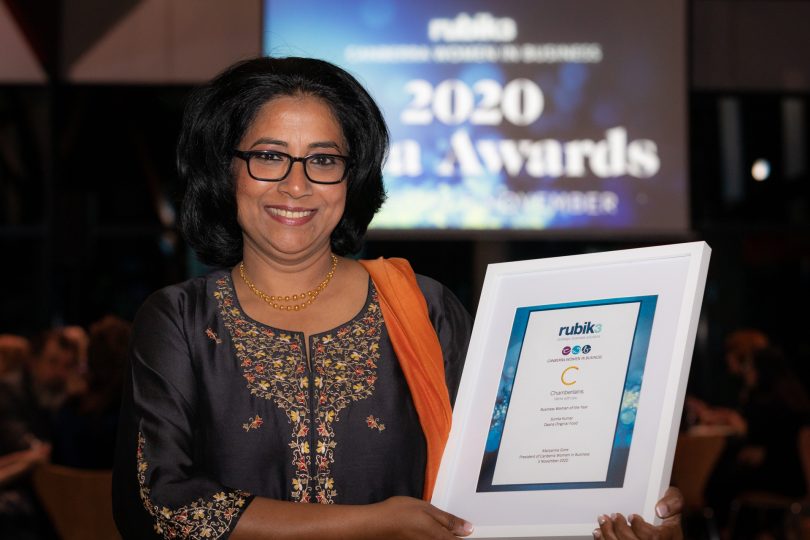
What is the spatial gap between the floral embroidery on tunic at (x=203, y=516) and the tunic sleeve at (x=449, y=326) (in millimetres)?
432

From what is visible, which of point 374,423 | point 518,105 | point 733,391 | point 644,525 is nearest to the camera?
point 644,525

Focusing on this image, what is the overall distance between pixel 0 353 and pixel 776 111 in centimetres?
505

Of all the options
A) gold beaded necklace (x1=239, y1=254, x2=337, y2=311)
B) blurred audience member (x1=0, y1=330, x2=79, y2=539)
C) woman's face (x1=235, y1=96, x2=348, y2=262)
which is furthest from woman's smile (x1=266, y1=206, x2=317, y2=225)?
blurred audience member (x1=0, y1=330, x2=79, y2=539)

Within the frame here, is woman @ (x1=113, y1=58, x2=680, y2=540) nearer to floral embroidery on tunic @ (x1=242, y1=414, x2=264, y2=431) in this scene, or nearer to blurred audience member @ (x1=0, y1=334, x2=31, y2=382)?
floral embroidery on tunic @ (x1=242, y1=414, x2=264, y2=431)

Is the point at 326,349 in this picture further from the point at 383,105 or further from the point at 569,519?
the point at 383,105

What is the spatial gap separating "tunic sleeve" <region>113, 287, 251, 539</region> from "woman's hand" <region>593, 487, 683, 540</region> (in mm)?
536

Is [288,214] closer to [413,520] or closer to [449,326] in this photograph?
[449,326]

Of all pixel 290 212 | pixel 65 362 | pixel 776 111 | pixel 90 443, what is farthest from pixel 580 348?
pixel 776 111

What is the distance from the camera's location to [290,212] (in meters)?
1.81

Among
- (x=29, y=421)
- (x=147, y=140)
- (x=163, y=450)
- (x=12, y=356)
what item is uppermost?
(x=147, y=140)

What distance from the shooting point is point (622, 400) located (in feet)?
5.57

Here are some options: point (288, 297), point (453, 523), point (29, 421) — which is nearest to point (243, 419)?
point (288, 297)

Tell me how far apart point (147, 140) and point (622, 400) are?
19.4 feet

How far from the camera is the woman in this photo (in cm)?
166
